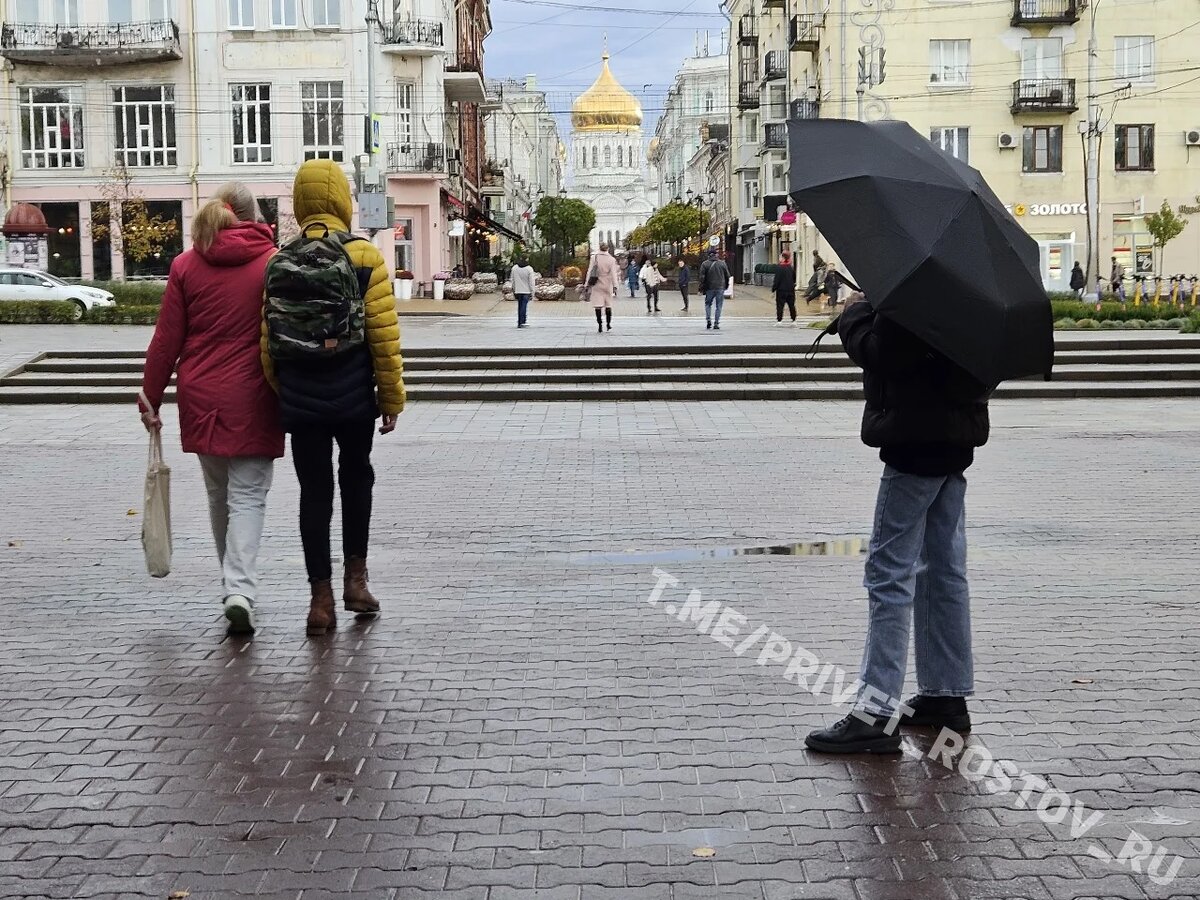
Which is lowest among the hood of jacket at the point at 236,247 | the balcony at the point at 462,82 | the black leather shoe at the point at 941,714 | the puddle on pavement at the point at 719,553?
the puddle on pavement at the point at 719,553

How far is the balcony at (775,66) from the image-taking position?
67375 millimetres

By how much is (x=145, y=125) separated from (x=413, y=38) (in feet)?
30.9

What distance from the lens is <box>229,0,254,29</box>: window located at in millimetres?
50156

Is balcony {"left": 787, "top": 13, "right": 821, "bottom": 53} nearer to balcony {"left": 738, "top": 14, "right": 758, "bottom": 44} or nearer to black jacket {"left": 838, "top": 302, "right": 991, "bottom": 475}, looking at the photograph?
balcony {"left": 738, "top": 14, "right": 758, "bottom": 44}

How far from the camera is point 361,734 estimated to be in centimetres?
511

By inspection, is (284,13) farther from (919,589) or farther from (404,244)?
(919,589)

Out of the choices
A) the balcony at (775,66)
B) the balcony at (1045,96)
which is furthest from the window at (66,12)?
the balcony at (1045,96)

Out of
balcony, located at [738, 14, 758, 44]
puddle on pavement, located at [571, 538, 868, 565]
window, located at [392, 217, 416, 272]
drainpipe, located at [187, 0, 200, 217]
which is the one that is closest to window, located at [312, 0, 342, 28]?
drainpipe, located at [187, 0, 200, 217]

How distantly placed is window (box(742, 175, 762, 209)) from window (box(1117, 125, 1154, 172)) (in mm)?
26460

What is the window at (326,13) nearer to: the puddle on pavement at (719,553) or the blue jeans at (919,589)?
the puddle on pavement at (719,553)

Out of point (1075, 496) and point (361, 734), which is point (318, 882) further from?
point (1075, 496)

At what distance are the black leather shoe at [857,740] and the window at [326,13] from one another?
4838 cm

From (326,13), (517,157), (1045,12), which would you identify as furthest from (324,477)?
(517,157)

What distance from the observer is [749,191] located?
79438 millimetres
